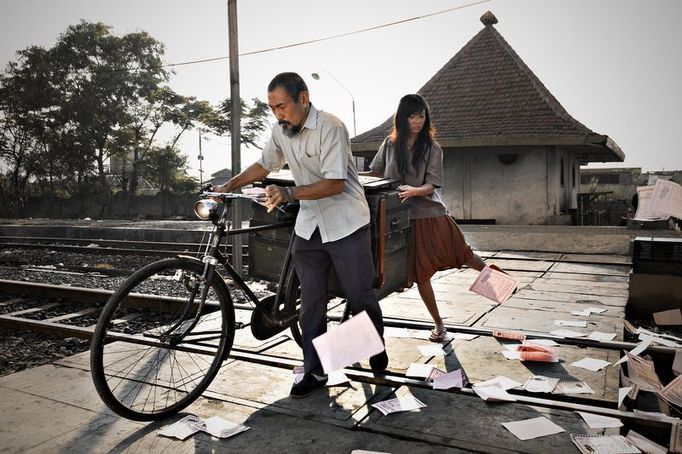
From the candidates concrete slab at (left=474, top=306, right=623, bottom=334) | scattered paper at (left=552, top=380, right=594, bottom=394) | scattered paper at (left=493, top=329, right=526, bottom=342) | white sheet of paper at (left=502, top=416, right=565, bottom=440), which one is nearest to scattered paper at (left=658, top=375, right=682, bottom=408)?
scattered paper at (left=552, top=380, right=594, bottom=394)

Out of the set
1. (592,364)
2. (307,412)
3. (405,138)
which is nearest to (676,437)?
(592,364)

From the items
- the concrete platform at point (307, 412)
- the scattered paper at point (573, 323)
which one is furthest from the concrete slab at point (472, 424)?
the scattered paper at point (573, 323)

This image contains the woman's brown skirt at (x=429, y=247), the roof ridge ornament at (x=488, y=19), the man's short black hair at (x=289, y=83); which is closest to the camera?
the man's short black hair at (x=289, y=83)

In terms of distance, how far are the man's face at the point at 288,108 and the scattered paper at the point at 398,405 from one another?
5.99 feet

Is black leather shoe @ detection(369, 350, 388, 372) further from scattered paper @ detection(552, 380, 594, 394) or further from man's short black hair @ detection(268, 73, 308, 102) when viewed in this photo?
man's short black hair @ detection(268, 73, 308, 102)

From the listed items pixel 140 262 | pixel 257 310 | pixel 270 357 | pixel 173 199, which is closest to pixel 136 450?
pixel 257 310

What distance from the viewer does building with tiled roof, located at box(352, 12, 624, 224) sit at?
17000 millimetres

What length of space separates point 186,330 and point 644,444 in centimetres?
273

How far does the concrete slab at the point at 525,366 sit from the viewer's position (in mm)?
3660

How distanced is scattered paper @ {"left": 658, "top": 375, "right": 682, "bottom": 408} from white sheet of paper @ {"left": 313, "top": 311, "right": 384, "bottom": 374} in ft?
6.57

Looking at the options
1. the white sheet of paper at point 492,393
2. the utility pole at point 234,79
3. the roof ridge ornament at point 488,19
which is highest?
the roof ridge ornament at point 488,19

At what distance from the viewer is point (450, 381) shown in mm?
3732

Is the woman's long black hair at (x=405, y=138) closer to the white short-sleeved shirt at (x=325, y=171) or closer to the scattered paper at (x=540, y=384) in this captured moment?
the white short-sleeved shirt at (x=325, y=171)

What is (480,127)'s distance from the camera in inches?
695
